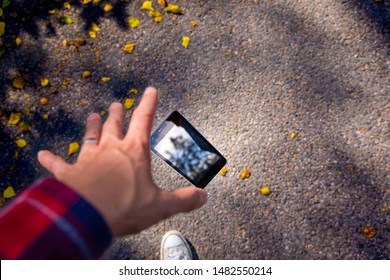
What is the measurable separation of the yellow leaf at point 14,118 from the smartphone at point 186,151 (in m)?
1.10

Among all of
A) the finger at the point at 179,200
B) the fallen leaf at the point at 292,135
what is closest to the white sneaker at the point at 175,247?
the finger at the point at 179,200

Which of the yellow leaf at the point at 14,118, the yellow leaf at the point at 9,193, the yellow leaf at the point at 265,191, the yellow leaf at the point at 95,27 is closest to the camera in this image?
the yellow leaf at the point at 265,191

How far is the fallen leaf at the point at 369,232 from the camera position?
8.20 feet

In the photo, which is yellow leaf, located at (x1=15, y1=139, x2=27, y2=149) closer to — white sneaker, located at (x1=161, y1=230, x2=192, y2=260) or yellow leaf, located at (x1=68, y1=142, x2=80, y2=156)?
yellow leaf, located at (x1=68, y1=142, x2=80, y2=156)

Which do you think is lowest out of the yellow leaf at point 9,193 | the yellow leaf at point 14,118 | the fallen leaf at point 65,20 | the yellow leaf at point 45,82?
the yellow leaf at point 9,193

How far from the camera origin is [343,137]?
Result: 2.63 metres

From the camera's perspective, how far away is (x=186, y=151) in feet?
8.86

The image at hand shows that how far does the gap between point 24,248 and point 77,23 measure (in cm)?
232

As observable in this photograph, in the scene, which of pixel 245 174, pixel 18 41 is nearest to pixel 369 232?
pixel 245 174

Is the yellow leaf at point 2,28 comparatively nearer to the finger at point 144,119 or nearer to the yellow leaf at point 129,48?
the yellow leaf at point 129,48

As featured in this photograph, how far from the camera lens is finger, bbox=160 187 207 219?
1.52 metres

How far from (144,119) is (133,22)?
1557 mm

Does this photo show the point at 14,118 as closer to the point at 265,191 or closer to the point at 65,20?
the point at 65,20

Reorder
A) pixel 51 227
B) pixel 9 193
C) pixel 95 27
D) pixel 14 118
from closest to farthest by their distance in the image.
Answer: pixel 51 227 < pixel 9 193 < pixel 14 118 < pixel 95 27
